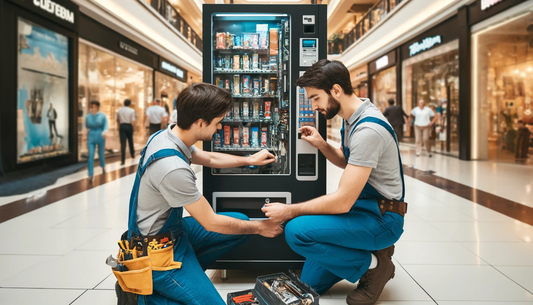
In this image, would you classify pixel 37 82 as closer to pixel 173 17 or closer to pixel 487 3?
pixel 173 17

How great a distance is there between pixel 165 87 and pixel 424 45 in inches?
381

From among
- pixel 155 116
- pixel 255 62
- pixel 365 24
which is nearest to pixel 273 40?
pixel 255 62

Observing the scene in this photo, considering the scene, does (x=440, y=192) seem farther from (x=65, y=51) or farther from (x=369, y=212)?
(x=65, y=51)

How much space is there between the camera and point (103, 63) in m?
10.2

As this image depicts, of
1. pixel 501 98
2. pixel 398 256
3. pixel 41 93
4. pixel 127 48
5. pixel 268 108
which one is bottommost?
pixel 398 256

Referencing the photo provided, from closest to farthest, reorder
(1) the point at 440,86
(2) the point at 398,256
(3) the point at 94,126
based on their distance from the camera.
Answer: (2) the point at 398,256 < (3) the point at 94,126 < (1) the point at 440,86

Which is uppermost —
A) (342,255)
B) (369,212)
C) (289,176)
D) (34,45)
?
(34,45)

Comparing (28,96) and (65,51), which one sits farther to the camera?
(65,51)

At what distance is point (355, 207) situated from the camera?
6.82 ft

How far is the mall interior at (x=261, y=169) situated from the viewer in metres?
1.98

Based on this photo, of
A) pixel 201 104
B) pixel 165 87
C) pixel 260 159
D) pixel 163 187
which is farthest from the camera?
pixel 165 87

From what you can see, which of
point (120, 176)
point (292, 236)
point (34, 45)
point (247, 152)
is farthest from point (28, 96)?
point (292, 236)

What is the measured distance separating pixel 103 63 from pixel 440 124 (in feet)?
31.1

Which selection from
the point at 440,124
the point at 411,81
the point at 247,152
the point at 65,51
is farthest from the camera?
the point at 411,81
